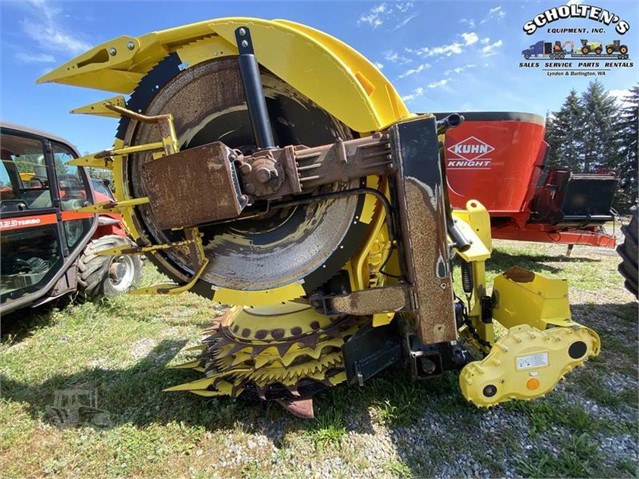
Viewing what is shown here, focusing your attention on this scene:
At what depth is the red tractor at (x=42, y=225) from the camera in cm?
366

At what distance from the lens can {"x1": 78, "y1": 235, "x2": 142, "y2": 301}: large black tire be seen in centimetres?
437

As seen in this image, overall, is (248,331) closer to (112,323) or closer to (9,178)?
(112,323)

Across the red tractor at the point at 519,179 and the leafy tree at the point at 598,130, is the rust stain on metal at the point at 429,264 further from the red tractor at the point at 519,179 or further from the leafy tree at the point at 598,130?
the leafy tree at the point at 598,130

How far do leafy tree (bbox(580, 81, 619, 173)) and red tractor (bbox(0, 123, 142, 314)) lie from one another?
36.5m

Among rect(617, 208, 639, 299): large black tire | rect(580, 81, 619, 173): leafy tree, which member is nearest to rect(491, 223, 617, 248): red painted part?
rect(617, 208, 639, 299): large black tire

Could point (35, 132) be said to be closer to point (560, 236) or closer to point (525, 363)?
point (525, 363)

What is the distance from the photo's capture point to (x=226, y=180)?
170 centimetres

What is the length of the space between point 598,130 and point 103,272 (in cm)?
4203

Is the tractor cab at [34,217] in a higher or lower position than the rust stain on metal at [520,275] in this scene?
higher

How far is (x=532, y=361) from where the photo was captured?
70.8 inches

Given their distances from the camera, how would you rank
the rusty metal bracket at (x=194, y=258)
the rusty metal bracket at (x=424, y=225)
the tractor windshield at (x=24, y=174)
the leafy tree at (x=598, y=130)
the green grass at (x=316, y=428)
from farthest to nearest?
the leafy tree at (x=598, y=130), the tractor windshield at (x=24, y=174), the rusty metal bracket at (x=194, y=258), the green grass at (x=316, y=428), the rusty metal bracket at (x=424, y=225)

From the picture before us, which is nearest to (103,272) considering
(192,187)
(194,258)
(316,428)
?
(194,258)

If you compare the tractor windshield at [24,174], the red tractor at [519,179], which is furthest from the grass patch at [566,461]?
the tractor windshield at [24,174]

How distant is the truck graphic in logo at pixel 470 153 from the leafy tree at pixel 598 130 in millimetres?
31458
